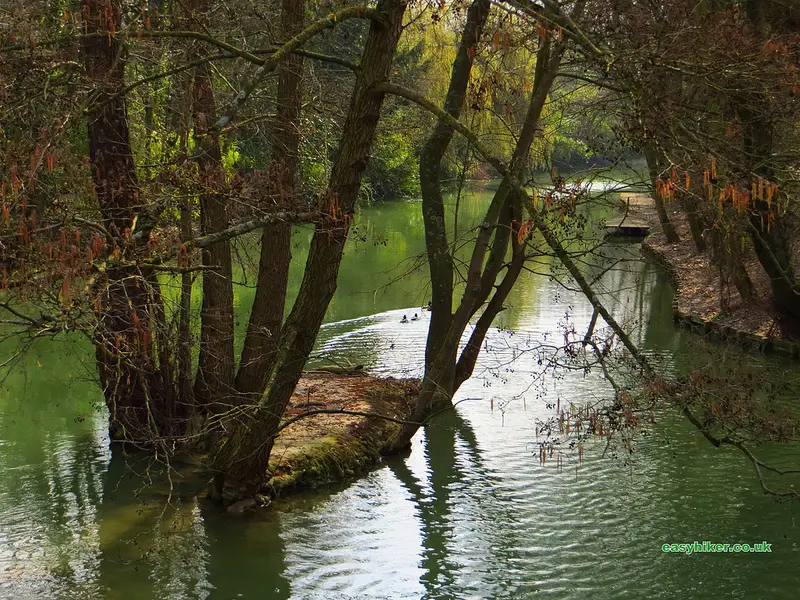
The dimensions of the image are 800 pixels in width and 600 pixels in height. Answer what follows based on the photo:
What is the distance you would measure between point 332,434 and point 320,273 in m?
3.35

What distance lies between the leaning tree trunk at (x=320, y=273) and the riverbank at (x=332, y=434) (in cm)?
31

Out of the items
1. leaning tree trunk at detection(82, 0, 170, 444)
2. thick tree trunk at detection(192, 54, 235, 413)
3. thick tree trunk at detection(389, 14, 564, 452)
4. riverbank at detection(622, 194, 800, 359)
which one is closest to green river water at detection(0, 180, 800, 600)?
leaning tree trunk at detection(82, 0, 170, 444)

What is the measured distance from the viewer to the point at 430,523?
8969 mm

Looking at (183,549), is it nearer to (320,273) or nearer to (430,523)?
(430,523)

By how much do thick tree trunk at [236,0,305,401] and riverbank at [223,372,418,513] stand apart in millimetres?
711

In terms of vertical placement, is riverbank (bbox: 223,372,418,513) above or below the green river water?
above

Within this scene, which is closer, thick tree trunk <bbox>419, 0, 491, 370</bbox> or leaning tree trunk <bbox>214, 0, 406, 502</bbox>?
leaning tree trunk <bbox>214, 0, 406, 502</bbox>

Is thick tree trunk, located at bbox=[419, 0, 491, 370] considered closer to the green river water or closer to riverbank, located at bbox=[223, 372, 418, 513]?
riverbank, located at bbox=[223, 372, 418, 513]

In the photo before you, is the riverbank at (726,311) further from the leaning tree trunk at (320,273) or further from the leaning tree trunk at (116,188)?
the leaning tree trunk at (116,188)

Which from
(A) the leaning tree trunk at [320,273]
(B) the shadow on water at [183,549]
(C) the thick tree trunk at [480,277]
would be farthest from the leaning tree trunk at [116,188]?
(C) the thick tree trunk at [480,277]

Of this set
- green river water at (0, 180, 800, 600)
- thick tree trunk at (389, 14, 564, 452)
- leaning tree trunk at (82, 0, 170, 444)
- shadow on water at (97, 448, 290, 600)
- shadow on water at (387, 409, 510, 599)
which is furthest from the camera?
thick tree trunk at (389, 14, 564, 452)

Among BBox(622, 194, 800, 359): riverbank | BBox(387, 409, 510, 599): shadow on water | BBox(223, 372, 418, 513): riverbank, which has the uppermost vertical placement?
BBox(622, 194, 800, 359): riverbank

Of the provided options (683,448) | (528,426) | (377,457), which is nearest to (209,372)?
(377,457)

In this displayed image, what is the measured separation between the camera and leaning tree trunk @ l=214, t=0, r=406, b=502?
7145mm
